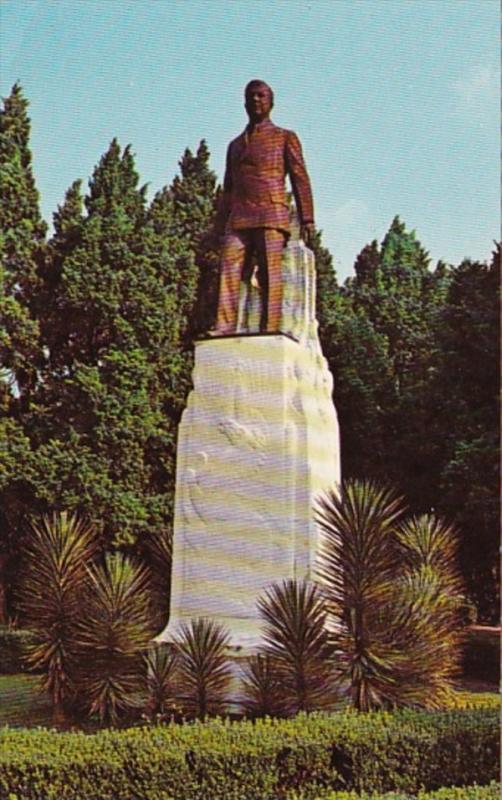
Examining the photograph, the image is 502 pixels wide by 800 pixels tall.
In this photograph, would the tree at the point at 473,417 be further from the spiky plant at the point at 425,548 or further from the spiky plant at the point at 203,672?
the spiky plant at the point at 203,672

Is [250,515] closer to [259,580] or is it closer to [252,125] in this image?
[259,580]

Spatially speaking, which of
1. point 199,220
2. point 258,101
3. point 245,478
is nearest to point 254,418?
point 245,478

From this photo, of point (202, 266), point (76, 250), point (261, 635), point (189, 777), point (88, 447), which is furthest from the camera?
point (202, 266)

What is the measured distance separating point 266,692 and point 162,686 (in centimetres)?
84

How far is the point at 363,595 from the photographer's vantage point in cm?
624

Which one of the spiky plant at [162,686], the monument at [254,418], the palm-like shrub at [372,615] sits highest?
the monument at [254,418]

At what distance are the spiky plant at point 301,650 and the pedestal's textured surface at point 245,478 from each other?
73 cm

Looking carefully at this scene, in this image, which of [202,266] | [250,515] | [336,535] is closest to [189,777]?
[336,535]

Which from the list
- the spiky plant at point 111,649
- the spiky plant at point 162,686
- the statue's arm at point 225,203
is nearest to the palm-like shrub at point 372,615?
the spiky plant at point 162,686

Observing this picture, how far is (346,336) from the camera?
16.4 metres

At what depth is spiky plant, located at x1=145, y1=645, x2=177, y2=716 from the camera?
682 centimetres

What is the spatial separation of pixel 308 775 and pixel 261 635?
1.87m

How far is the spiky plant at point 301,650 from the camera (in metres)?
6.21

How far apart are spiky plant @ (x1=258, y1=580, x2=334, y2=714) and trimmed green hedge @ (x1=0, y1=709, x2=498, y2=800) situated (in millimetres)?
651
